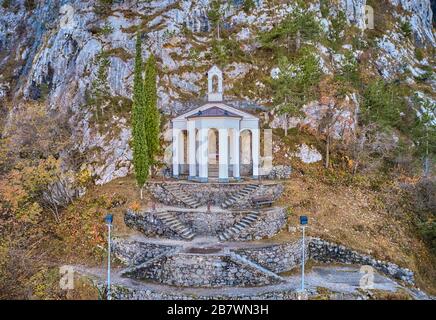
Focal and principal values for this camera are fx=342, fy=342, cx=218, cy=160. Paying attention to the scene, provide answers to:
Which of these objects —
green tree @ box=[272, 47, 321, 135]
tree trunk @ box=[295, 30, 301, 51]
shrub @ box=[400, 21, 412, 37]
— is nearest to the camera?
green tree @ box=[272, 47, 321, 135]

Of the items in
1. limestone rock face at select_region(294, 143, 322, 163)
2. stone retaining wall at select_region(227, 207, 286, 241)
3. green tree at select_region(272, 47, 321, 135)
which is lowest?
stone retaining wall at select_region(227, 207, 286, 241)

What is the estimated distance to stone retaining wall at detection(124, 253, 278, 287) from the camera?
52.5 ft

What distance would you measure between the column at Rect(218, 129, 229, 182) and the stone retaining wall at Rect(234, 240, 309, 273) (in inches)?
331

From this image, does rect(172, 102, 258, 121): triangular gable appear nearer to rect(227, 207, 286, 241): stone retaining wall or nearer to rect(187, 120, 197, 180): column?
rect(187, 120, 197, 180): column

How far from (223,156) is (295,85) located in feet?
31.8

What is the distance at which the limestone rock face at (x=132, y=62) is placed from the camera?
31328mm

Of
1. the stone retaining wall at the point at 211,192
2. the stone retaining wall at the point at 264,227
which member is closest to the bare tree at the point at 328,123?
the stone retaining wall at the point at 211,192

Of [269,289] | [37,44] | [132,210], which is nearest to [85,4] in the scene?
[37,44]

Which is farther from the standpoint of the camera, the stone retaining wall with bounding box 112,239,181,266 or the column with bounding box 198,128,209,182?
the column with bounding box 198,128,209,182

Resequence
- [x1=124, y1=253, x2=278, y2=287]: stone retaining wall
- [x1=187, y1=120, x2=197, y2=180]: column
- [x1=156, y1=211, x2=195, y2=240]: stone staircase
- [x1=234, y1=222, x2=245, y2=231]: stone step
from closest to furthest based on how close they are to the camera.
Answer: [x1=124, y1=253, x2=278, y2=287]: stone retaining wall, [x1=234, y1=222, x2=245, y2=231]: stone step, [x1=156, y1=211, x2=195, y2=240]: stone staircase, [x1=187, y1=120, x2=197, y2=180]: column

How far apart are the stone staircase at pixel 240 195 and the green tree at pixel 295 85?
8807mm

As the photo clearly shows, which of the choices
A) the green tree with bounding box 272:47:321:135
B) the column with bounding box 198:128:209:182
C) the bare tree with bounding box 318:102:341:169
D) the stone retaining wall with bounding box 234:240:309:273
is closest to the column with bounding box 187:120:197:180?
the column with bounding box 198:128:209:182

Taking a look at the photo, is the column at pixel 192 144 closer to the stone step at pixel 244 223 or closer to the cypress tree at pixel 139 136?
the cypress tree at pixel 139 136

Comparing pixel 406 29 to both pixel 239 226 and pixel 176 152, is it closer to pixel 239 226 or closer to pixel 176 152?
pixel 176 152
